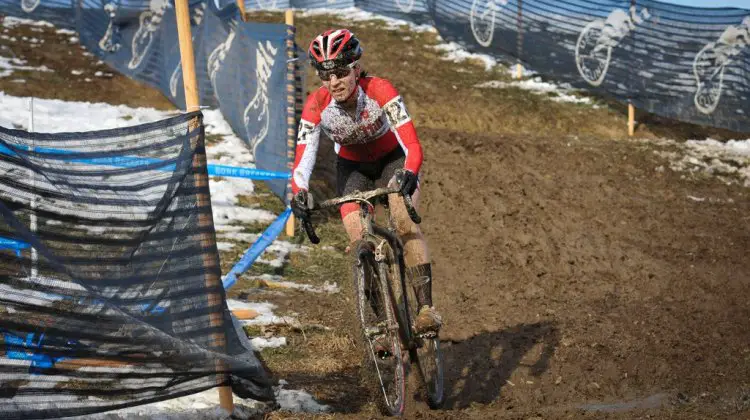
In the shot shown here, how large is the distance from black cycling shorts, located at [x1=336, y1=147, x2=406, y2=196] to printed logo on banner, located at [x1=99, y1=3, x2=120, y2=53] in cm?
1281

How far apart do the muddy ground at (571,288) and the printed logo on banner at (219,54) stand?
10.7 ft

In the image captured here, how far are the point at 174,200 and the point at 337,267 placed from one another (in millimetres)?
4890

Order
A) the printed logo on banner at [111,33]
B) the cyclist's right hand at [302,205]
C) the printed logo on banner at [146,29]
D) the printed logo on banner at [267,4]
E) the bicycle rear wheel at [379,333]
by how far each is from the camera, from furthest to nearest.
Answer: the printed logo on banner at [267,4] → the printed logo on banner at [111,33] → the printed logo on banner at [146,29] → the cyclist's right hand at [302,205] → the bicycle rear wheel at [379,333]

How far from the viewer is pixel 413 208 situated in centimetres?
558

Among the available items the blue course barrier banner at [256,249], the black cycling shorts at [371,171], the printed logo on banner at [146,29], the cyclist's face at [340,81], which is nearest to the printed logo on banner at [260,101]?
the blue course barrier banner at [256,249]

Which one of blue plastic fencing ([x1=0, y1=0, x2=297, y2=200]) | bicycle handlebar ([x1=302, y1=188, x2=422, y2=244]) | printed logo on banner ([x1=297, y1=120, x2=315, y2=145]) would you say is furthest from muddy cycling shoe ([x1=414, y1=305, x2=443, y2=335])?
blue plastic fencing ([x1=0, y1=0, x2=297, y2=200])

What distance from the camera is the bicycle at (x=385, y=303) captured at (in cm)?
551

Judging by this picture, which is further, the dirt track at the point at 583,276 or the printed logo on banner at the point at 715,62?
the printed logo on banner at the point at 715,62

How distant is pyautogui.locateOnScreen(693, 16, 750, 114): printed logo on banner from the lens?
14508 mm

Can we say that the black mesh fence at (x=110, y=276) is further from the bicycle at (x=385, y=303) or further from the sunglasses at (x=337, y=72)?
the sunglasses at (x=337, y=72)

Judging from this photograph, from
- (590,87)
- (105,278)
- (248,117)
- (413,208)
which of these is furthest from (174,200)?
(590,87)

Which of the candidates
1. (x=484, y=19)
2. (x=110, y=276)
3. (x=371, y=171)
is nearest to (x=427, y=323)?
(x=371, y=171)

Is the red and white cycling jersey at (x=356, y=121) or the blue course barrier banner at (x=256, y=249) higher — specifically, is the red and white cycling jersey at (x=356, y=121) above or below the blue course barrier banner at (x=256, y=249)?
above

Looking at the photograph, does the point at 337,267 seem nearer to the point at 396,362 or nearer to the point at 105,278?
the point at 396,362
